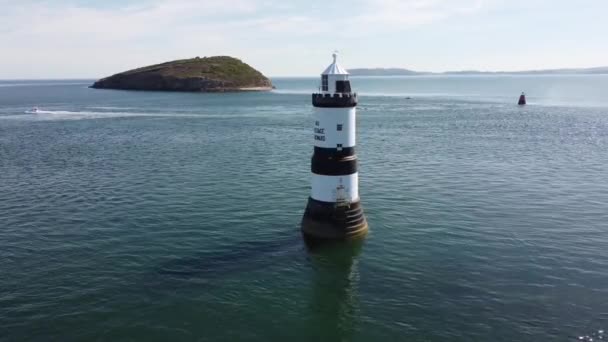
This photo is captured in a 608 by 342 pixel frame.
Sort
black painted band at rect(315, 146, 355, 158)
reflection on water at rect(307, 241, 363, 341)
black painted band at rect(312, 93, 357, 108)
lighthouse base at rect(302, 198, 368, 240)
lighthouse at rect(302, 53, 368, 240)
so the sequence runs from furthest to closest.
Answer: lighthouse base at rect(302, 198, 368, 240) < black painted band at rect(315, 146, 355, 158) < lighthouse at rect(302, 53, 368, 240) < black painted band at rect(312, 93, 357, 108) < reflection on water at rect(307, 241, 363, 341)

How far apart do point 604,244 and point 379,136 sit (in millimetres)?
49431

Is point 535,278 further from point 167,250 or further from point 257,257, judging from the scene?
point 167,250

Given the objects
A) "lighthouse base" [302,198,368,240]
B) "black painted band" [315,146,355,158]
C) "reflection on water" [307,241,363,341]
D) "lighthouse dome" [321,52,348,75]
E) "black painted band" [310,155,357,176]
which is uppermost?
"lighthouse dome" [321,52,348,75]

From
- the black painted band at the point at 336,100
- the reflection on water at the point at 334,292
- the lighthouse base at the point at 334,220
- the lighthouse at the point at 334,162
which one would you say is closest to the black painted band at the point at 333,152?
the lighthouse at the point at 334,162

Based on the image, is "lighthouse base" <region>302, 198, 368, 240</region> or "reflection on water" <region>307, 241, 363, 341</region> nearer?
"reflection on water" <region>307, 241, 363, 341</region>

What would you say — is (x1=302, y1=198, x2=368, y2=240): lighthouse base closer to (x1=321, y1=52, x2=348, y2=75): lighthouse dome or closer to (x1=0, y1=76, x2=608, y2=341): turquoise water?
(x1=0, y1=76, x2=608, y2=341): turquoise water

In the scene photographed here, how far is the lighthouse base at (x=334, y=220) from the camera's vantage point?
99.6 ft

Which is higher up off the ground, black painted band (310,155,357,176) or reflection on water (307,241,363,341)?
black painted band (310,155,357,176)

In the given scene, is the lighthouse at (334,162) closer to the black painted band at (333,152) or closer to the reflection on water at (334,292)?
the black painted band at (333,152)

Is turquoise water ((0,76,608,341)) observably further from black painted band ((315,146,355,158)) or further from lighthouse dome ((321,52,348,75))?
lighthouse dome ((321,52,348,75))

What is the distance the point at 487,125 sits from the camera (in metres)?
93.0

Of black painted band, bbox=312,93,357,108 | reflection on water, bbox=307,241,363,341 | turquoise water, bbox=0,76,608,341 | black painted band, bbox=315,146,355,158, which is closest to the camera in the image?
reflection on water, bbox=307,241,363,341

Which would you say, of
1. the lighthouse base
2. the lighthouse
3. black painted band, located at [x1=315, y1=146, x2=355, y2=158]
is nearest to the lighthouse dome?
the lighthouse

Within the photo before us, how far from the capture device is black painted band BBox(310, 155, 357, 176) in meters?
29.5
